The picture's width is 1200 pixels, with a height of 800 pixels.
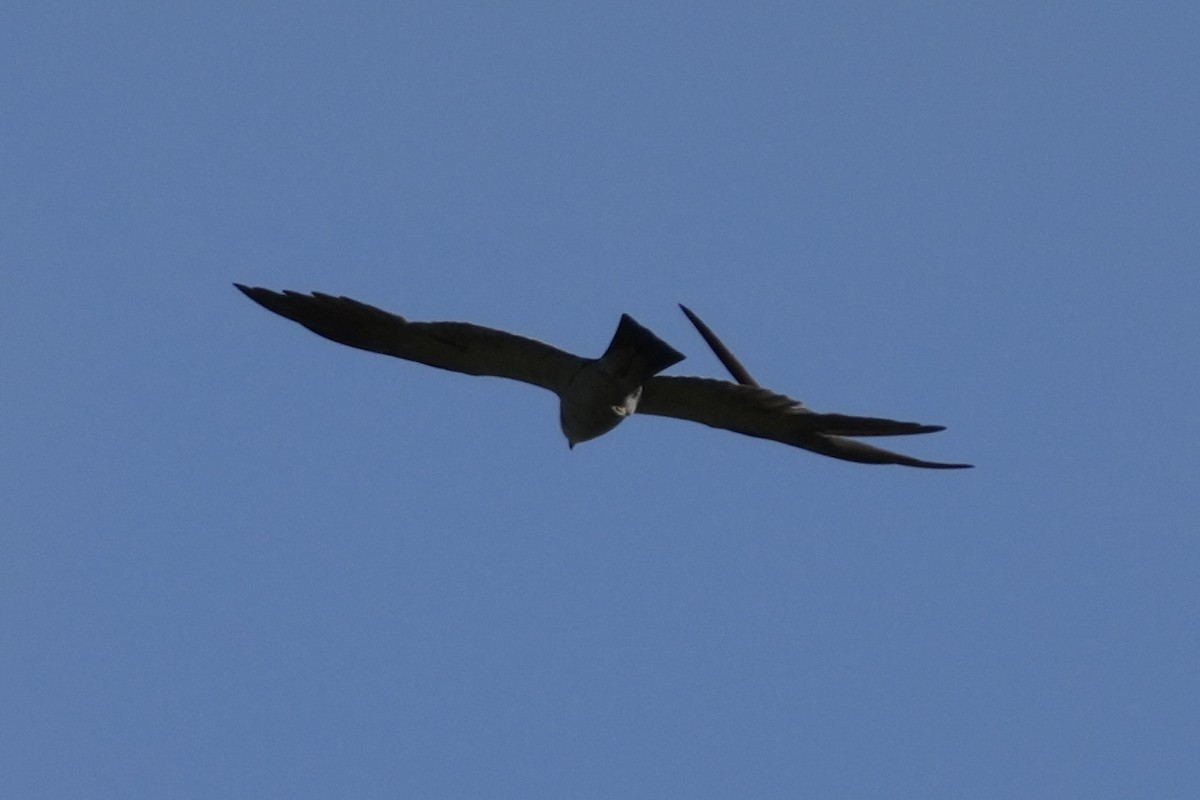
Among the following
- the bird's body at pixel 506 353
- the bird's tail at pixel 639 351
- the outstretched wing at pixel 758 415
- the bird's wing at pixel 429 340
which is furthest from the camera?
the bird's wing at pixel 429 340

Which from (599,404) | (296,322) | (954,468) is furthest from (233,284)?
(954,468)

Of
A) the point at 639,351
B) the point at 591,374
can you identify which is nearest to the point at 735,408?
the point at 639,351

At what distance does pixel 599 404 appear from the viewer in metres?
11.2

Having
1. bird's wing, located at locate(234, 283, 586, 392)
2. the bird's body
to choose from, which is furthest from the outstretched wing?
bird's wing, located at locate(234, 283, 586, 392)

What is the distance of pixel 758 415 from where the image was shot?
11.4 metres

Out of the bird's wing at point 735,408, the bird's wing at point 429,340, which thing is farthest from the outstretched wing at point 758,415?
the bird's wing at point 429,340

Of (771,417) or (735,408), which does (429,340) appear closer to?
(735,408)

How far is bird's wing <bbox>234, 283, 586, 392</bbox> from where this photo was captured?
37.1 ft

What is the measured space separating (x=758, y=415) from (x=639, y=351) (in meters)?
0.90

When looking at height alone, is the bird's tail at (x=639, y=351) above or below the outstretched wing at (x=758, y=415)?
above

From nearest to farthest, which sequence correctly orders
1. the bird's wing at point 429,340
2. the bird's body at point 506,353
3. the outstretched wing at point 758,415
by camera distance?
the bird's body at point 506,353 → the outstretched wing at point 758,415 → the bird's wing at point 429,340

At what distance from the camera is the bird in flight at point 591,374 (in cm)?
1115

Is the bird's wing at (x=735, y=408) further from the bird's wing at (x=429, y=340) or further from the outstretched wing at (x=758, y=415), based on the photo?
the bird's wing at (x=429, y=340)

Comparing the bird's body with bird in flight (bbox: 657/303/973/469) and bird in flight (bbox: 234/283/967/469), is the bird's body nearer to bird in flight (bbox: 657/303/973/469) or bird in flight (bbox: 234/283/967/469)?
bird in flight (bbox: 234/283/967/469)
